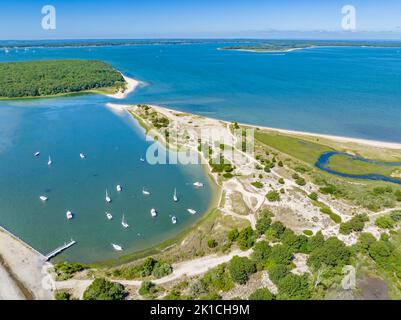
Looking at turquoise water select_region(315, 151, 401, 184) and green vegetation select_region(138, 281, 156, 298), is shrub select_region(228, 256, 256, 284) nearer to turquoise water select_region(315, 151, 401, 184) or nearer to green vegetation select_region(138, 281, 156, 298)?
green vegetation select_region(138, 281, 156, 298)

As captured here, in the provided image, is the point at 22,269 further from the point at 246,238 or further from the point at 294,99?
the point at 294,99

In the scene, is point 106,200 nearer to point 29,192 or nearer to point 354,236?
point 29,192

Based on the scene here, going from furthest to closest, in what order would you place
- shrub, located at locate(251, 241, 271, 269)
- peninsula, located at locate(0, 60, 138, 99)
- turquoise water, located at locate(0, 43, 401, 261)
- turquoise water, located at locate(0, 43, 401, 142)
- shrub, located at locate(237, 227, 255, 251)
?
peninsula, located at locate(0, 60, 138, 99), turquoise water, located at locate(0, 43, 401, 142), turquoise water, located at locate(0, 43, 401, 261), shrub, located at locate(237, 227, 255, 251), shrub, located at locate(251, 241, 271, 269)

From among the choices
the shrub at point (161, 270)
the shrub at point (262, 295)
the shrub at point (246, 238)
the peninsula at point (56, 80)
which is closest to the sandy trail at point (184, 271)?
the shrub at point (161, 270)

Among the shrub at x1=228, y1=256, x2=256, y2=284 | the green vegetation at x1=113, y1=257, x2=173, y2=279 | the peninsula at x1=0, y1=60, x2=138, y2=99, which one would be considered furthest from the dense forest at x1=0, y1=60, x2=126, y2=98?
the shrub at x1=228, y1=256, x2=256, y2=284

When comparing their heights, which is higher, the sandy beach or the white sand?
the sandy beach

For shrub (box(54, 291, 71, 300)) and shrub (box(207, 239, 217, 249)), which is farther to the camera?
shrub (box(207, 239, 217, 249))

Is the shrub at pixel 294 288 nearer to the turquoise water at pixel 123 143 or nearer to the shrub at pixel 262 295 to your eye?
the shrub at pixel 262 295
